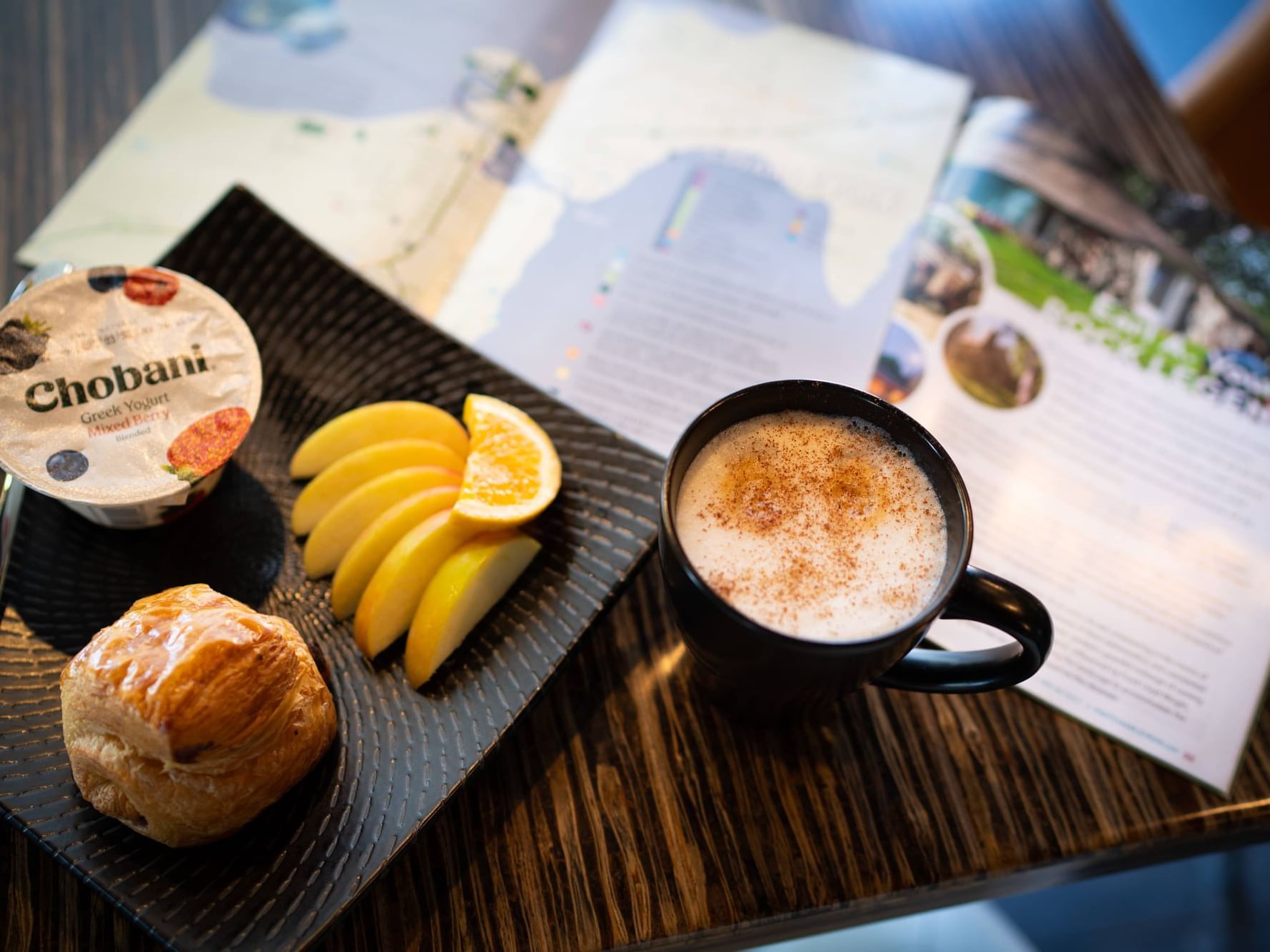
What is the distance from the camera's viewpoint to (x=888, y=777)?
0.93m

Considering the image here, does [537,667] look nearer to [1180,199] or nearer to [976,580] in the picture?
[976,580]

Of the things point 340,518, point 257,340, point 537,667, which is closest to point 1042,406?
point 537,667

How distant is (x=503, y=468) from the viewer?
97cm

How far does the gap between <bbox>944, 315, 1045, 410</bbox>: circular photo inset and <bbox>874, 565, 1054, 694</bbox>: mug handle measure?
516 millimetres

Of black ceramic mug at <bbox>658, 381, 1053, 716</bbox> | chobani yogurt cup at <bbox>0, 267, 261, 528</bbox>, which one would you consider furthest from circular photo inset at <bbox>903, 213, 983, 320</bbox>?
chobani yogurt cup at <bbox>0, 267, 261, 528</bbox>

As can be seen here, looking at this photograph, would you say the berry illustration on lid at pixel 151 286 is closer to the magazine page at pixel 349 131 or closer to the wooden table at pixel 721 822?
the magazine page at pixel 349 131

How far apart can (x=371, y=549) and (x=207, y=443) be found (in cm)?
21

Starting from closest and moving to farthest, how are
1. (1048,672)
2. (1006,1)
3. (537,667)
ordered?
(537,667), (1048,672), (1006,1)

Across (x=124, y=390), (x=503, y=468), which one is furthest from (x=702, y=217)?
(x=124, y=390)

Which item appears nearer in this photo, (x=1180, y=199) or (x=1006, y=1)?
(x=1180, y=199)

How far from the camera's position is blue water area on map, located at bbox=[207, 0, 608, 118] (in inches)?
57.9

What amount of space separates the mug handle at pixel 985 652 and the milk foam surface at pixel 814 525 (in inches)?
1.4

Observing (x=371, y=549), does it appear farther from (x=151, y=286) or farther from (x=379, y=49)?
(x=379, y=49)

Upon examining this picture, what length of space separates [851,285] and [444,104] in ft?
2.41
